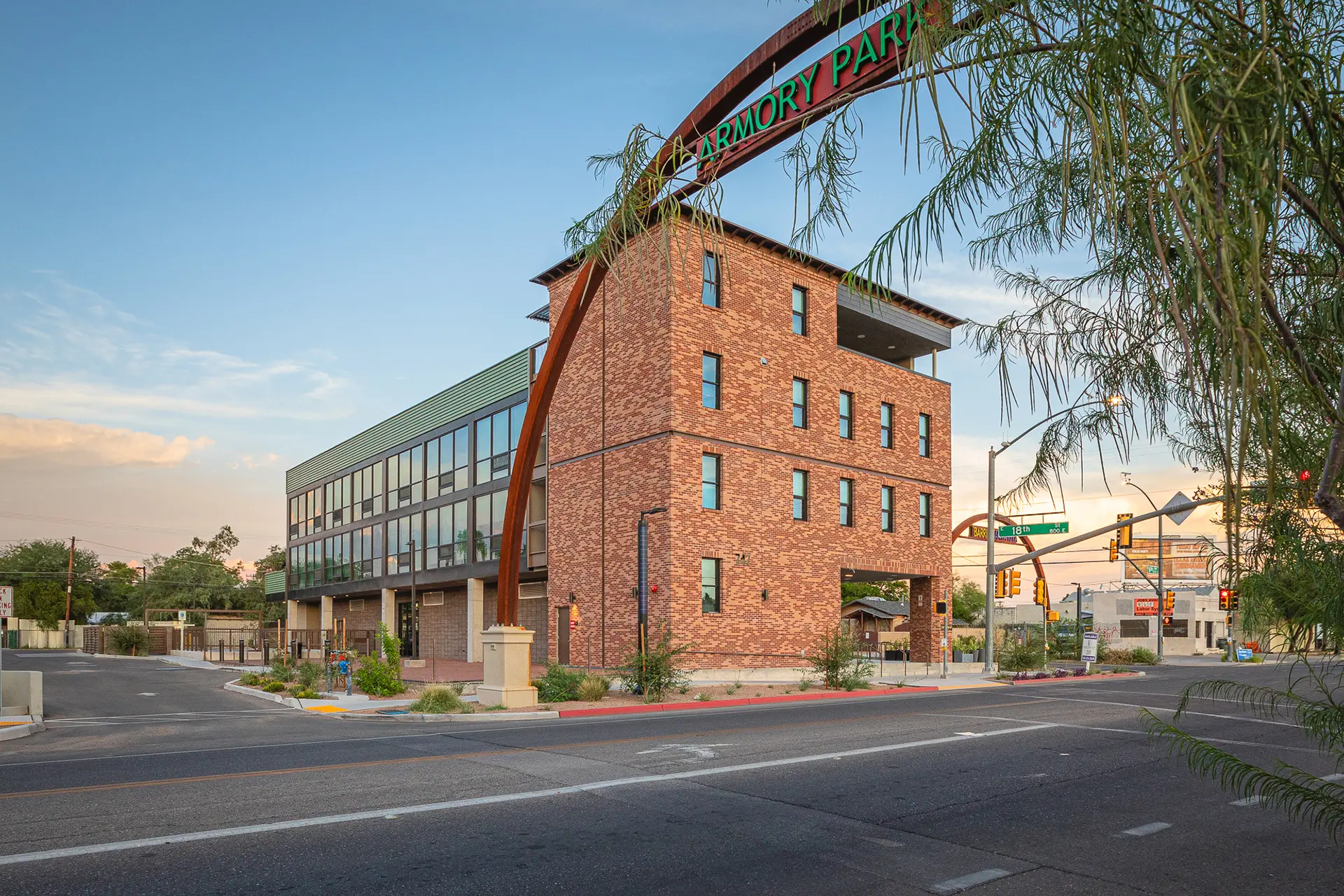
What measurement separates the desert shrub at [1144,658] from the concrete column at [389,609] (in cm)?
3807

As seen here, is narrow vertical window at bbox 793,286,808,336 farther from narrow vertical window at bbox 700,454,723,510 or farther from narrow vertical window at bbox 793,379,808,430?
narrow vertical window at bbox 700,454,723,510

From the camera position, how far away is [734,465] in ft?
99.4

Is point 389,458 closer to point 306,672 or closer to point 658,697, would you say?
point 306,672

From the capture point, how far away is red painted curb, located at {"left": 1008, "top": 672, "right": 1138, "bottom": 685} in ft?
104

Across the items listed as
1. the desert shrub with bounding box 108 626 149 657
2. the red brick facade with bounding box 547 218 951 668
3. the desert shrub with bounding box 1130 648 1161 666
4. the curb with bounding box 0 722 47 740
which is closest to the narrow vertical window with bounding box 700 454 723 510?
the red brick facade with bounding box 547 218 951 668

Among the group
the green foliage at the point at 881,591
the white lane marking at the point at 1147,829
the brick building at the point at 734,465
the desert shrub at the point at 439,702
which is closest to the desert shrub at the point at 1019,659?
the brick building at the point at 734,465

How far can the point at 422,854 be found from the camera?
718cm

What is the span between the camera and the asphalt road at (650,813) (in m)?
6.68

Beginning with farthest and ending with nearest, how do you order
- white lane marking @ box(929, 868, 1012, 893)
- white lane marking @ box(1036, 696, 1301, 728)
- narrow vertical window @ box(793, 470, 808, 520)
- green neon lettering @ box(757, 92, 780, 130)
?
narrow vertical window @ box(793, 470, 808, 520) → white lane marking @ box(1036, 696, 1301, 728) → white lane marking @ box(929, 868, 1012, 893) → green neon lettering @ box(757, 92, 780, 130)

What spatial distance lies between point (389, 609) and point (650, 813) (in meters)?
41.7

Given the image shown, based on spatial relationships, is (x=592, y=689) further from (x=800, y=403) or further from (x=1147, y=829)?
(x=1147, y=829)

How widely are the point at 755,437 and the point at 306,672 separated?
1490cm

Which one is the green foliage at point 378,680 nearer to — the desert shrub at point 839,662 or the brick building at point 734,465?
the brick building at point 734,465

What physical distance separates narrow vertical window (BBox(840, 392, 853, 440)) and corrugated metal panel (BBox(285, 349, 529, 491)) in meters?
12.5
